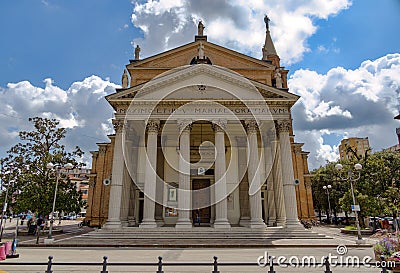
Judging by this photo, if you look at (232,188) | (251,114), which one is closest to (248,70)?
(251,114)

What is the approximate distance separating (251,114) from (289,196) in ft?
21.6

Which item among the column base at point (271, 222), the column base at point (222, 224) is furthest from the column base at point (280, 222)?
the column base at point (222, 224)

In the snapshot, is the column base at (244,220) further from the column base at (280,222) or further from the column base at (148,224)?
the column base at (148,224)

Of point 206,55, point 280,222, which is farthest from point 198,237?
point 206,55

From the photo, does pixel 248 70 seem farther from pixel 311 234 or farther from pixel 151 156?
pixel 311 234

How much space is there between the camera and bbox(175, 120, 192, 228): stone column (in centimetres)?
1888

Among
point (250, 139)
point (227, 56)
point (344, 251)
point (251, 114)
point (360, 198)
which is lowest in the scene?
point (344, 251)

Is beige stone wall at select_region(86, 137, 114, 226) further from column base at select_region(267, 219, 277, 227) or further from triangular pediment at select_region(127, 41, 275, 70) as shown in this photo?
column base at select_region(267, 219, 277, 227)

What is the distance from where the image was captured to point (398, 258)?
7.07 m

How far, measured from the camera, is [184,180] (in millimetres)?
19469

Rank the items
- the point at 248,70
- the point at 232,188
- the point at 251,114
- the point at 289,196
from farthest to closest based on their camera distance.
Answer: the point at 248,70 < the point at 232,188 < the point at 251,114 < the point at 289,196

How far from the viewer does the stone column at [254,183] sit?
1906 cm

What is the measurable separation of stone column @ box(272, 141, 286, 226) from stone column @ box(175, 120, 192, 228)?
715 cm

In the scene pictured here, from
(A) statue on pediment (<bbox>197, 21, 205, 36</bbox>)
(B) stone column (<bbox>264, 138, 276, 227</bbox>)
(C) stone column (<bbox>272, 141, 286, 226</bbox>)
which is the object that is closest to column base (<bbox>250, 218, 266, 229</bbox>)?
(C) stone column (<bbox>272, 141, 286, 226</bbox>)
